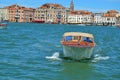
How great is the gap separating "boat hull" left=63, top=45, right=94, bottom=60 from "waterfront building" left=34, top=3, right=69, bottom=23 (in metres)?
162

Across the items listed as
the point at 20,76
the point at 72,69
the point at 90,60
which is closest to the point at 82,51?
the point at 90,60

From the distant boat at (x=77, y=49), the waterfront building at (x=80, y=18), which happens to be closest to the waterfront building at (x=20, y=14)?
the waterfront building at (x=80, y=18)

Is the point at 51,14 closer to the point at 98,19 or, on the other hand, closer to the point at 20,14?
the point at 20,14

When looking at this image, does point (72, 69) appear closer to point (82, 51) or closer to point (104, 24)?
point (82, 51)

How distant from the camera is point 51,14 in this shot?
184875mm

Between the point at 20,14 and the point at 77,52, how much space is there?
165895 mm


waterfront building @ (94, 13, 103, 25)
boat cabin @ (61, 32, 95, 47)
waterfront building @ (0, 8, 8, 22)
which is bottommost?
waterfront building @ (94, 13, 103, 25)

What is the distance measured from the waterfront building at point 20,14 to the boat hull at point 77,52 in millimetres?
164404

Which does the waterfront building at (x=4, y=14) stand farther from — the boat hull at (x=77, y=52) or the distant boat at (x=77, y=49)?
the boat hull at (x=77, y=52)

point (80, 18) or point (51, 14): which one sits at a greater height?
point (51, 14)

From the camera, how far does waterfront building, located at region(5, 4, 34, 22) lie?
186250mm

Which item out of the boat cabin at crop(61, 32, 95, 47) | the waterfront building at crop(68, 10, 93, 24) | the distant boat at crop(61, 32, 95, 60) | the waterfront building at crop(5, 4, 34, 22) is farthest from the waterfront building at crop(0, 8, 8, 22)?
the distant boat at crop(61, 32, 95, 60)

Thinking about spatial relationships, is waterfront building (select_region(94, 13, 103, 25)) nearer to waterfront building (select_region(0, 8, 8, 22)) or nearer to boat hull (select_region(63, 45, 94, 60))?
waterfront building (select_region(0, 8, 8, 22))

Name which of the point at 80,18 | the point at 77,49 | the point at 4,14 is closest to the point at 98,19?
the point at 80,18
